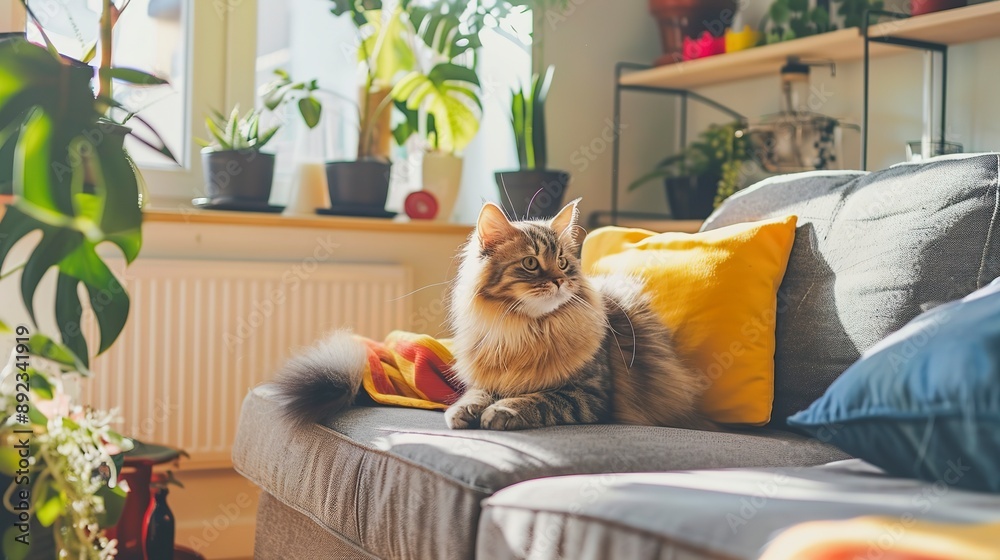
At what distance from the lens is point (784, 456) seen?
1.43 meters

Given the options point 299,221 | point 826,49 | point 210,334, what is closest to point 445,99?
point 299,221

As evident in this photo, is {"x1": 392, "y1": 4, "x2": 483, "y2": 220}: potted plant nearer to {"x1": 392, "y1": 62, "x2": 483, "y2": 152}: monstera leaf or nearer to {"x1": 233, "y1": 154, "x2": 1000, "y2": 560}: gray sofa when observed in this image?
{"x1": 392, "y1": 62, "x2": 483, "y2": 152}: monstera leaf

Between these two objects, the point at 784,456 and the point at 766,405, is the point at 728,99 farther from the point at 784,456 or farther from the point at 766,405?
the point at 784,456

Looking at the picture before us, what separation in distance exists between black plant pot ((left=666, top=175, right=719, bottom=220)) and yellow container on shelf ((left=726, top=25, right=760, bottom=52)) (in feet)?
1.33

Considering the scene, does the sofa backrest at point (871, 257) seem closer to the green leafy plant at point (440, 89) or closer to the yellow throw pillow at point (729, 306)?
the yellow throw pillow at point (729, 306)

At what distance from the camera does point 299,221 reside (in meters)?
2.76

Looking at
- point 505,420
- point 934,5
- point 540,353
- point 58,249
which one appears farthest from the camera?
point 934,5

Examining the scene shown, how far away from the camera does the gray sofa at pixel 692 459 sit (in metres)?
0.99

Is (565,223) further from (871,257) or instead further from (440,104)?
(440,104)

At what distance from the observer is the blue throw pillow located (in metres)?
0.94

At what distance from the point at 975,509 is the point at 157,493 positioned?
1789mm

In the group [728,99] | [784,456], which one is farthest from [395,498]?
[728,99]

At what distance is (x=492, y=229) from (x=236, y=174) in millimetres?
1301

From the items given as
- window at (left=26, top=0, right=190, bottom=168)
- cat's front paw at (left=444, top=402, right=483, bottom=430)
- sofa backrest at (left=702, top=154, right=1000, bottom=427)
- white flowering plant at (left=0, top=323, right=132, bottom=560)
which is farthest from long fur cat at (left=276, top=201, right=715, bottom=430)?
window at (left=26, top=0, right=190, bottom=168)
